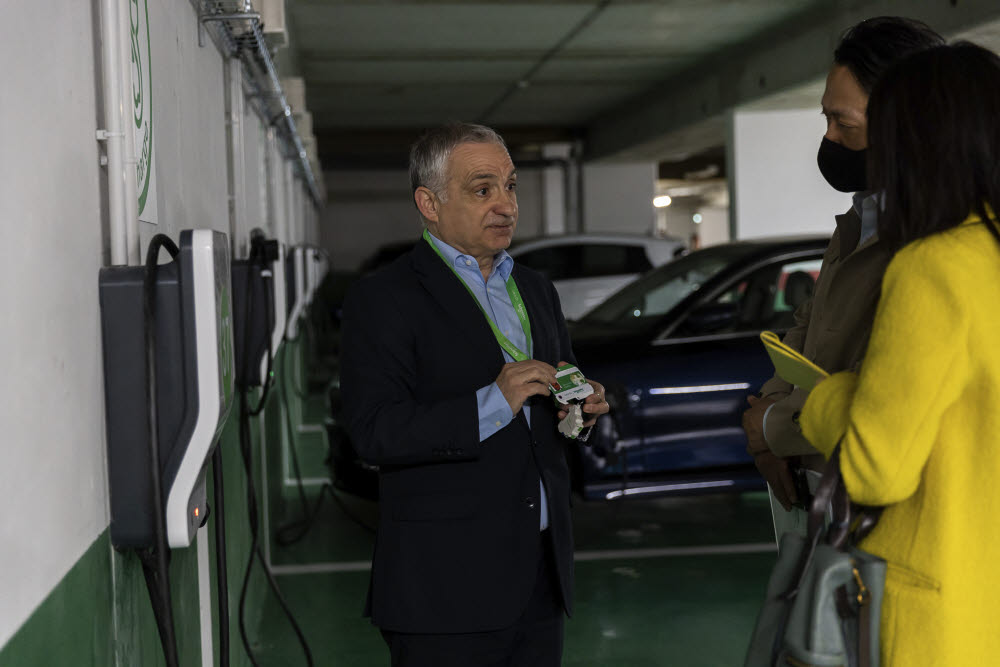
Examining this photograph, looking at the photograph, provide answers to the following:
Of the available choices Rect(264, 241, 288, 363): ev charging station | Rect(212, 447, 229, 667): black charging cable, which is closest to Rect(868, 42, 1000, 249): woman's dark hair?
Rect(212, 447, 229, 667): black charging cable

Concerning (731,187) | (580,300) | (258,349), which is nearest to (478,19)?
(580,300)

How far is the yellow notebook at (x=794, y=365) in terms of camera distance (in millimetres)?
1730

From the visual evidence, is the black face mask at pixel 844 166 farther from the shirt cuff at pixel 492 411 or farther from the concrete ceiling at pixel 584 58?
the concrete ceiling at pixel 584 58

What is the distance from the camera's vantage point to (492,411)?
78.6 inches

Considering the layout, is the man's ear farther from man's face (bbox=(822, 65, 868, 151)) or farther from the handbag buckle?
the handbag buckle

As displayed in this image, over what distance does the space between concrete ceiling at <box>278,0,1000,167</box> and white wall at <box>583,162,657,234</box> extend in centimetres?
173

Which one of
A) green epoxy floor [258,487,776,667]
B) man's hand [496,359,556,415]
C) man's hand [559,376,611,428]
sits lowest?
green epoxy floor [258,487,776,667]

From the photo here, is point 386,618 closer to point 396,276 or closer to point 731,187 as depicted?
point 396,276

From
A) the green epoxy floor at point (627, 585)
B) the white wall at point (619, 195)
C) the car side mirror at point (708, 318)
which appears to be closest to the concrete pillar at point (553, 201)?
the white wall at point (619, 195)

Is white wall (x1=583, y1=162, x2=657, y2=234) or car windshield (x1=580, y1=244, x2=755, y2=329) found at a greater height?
white wall (x1=583, y1=162, x2=657, y2=234)

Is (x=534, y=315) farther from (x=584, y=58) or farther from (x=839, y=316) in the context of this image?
(x=584, y=58)

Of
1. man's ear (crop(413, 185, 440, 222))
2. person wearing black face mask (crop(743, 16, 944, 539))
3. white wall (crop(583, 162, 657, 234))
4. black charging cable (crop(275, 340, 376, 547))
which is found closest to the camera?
person wearing black face mask (crop(743, 16, 944, 539))

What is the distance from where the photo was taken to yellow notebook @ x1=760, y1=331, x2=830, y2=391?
5.68 feet

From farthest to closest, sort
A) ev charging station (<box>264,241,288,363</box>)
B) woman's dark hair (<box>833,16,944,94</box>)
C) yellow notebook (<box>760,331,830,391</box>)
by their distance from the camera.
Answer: ev charging station (<box>264,241,288,363</box>) < woman's dark hair (<box>833,16,944,94</box>) < yellow notebook (<box>760,331,830,391</box>)
